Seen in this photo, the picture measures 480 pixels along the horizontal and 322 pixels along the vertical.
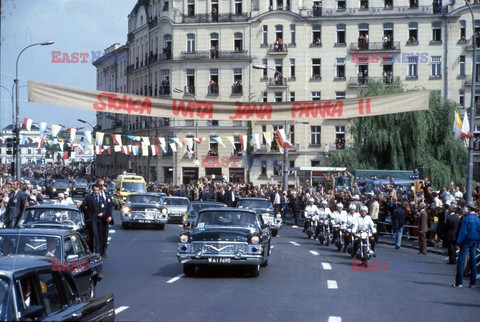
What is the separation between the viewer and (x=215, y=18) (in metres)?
75.1

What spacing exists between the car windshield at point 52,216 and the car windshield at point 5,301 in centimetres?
1223

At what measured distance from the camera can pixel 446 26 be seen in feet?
233

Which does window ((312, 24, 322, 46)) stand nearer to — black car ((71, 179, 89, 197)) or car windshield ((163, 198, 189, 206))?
black car ((71, 179, 89, 197))

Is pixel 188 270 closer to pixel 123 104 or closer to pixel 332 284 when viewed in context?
pixel 332 284

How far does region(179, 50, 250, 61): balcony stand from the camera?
74562 millimetres

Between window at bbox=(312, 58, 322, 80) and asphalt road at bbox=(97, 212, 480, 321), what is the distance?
161 feet

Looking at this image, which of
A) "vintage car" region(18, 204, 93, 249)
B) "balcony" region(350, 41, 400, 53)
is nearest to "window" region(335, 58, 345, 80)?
"balcony" region(350, 41, 400, 53)

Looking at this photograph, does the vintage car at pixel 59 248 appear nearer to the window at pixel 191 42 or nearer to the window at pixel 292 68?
the window at pixel 292 68

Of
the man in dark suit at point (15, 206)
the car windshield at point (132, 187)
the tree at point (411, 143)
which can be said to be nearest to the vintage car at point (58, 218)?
the man in dark suit at point (15, 206)

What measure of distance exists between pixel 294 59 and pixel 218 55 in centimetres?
716

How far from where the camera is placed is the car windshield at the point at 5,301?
6918 millimetres

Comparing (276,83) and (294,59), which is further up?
Result: (294,59)

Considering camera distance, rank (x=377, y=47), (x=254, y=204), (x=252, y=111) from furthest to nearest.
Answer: (x=377, y=47) < (x=254, y=204) < (x=252, y=111)

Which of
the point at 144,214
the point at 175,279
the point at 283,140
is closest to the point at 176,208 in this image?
the point at 144,214
